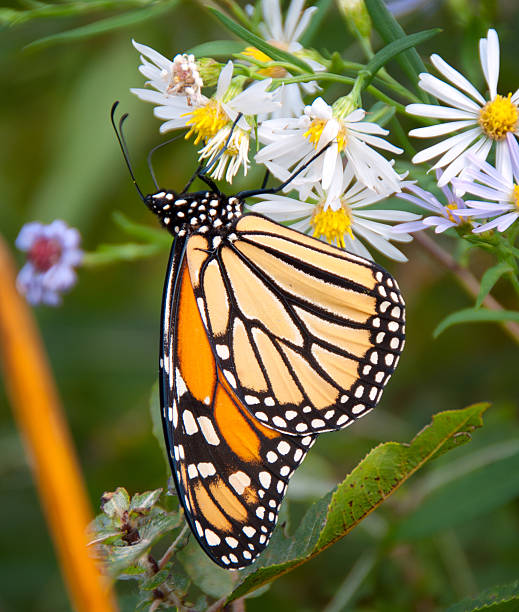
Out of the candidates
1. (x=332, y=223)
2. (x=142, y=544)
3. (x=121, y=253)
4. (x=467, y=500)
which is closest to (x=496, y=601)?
(x=467, y=500)

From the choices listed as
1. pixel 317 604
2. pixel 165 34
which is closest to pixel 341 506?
pixel 317 604

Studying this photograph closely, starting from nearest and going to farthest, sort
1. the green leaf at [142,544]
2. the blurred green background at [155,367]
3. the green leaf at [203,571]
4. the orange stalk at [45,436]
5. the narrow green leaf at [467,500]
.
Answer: the orange stalk at [45,436], the green leaf at [142,544], the green leaf at [203,571], the narrow green leaf at [467,500], the blurred green background at [155,367]

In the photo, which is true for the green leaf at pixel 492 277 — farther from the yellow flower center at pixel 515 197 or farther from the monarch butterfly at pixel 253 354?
the monarch butterfly at pixel 253 354

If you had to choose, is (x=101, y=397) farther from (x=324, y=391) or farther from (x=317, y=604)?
(x=324, y=391)

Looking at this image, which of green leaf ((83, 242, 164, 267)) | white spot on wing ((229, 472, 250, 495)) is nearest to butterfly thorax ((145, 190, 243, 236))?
green leaf ((83, 242, 164, 267))

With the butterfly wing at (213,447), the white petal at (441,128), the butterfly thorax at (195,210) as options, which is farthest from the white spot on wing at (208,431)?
the white petal at (441,128)

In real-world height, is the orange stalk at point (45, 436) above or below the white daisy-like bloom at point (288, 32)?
below
